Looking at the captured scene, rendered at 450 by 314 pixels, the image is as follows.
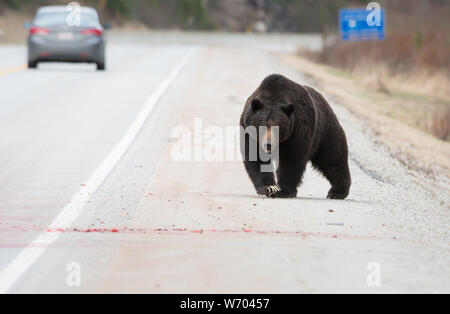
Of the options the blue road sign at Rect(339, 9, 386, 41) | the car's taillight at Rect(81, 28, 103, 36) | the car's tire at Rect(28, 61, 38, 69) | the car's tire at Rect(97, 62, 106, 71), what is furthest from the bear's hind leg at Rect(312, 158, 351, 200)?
the blue road sign at Rect(339, 9, 386, 41)

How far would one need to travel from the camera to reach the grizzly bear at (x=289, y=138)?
29.8 feet

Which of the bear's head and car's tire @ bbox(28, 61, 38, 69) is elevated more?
the bear's head

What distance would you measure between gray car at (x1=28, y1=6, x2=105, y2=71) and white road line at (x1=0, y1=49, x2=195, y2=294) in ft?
35.4

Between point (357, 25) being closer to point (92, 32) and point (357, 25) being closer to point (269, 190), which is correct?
point (92, 32)

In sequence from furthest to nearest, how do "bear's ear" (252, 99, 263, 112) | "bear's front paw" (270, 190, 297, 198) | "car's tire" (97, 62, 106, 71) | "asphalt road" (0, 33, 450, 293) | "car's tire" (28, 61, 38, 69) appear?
"car's tire" (97, 62, 106, 71) < "car's tire" (28, 61, 38, 69) < "bear's front paw" (270, 190, 297, 198) < "bear's ear" (252, 99, 263, 112) < "asphalt road" (0, 33, 450, 293)

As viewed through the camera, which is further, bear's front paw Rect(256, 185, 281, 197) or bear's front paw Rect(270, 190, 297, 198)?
bear's front paw Rect(270, 190, 297, 198)

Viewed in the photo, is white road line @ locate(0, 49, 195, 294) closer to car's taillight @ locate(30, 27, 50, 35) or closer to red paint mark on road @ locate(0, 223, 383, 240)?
red paint mark on road @ locate(0, 223, 383, 240)

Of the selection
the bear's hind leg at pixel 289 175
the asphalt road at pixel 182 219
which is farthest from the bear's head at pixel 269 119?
the asphalt road at pixel 182 219

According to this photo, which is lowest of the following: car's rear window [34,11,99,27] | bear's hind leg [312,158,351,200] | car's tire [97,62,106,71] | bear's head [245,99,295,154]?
car's tire [97,62,106,71]

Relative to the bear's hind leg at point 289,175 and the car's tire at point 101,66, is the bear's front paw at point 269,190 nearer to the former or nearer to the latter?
the bear's hind leg at point 289,175

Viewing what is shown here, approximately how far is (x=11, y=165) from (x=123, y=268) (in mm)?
5690

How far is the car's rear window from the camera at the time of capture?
93.1 feet

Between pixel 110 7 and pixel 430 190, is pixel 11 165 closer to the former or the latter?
pixel 430 190

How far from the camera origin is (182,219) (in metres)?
8.72
